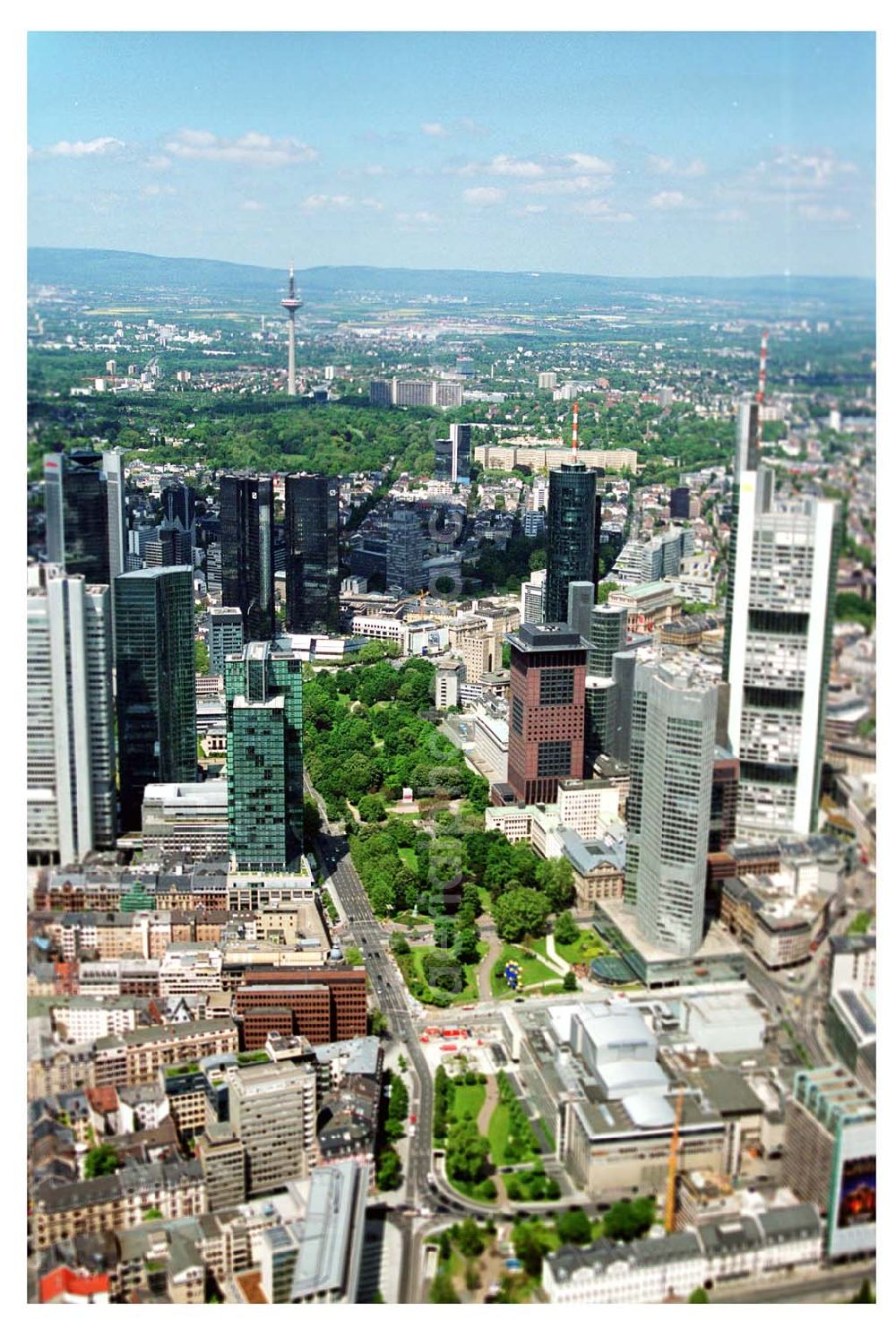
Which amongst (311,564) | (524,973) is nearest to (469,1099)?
(524,973)

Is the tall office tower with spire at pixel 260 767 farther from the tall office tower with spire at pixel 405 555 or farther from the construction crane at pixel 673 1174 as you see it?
the tall office tower with spire at pixel 405 555

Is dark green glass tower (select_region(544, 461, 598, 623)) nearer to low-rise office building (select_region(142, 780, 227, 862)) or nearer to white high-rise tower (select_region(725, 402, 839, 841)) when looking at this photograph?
low-rise office building (select_region(142, 780, 227, 862))

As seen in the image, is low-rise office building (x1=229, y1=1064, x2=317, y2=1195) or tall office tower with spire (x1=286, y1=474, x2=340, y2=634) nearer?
low-rise office building (x1=229, y1=1064, x2=317, y2=1195)

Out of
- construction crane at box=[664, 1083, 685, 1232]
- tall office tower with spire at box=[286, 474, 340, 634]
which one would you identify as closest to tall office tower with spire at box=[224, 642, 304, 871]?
construction crane at box=[664, 1083, 685, 1232]

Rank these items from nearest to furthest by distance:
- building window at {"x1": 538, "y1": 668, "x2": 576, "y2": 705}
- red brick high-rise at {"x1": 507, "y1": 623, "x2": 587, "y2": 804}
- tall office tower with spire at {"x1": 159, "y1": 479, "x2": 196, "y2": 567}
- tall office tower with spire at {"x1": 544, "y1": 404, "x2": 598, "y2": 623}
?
red brick high-rise at {"x1": 507, "y1": 623, "x2": 587, "y2": 804}
building window at {"x1": 538, "y1": 668, "x2": 576, "y2": 705}
tall office tower with spire at {"x1": 544, "y1": 404, "x2": 598, "y2": 623}
tall office tower with spire at {"x1": 159, "y1": 479, "x2": 196, "y2": 567}

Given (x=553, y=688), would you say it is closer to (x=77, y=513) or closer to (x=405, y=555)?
(x=77, y=513)

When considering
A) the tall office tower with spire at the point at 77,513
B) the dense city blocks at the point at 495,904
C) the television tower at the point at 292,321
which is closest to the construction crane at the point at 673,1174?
the dense city blocks at the point at 495,904
